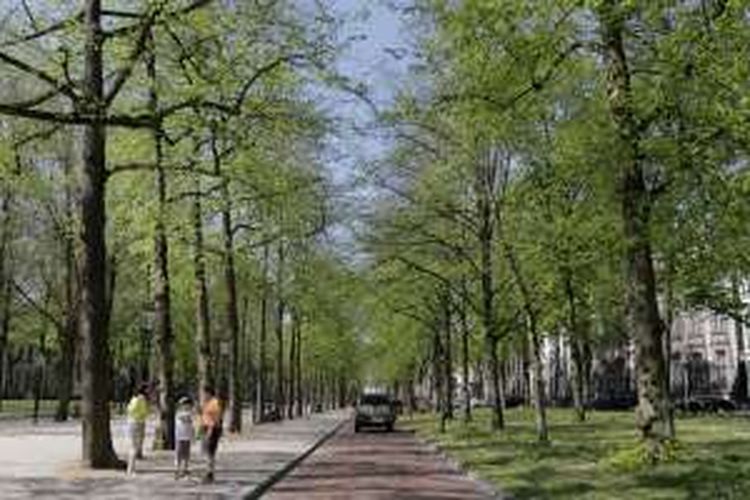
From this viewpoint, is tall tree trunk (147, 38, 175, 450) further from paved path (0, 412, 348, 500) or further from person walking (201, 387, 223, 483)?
person walking (201, 387, 223, 483)

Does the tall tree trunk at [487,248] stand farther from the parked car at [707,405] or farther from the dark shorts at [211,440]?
the parked car at [707,405]

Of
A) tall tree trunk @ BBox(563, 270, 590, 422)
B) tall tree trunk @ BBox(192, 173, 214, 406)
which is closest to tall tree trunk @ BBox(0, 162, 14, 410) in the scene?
tall tree trunk @ BBox(192, 173, 214, 406)

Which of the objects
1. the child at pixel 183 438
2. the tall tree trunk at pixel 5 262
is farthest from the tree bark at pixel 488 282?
the tall tree trunk at pixel 5 262

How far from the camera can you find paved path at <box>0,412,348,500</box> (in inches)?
814

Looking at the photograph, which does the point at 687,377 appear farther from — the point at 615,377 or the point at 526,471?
the point at 526,471

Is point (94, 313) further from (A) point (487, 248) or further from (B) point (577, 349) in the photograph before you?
(B) point (577, 349)

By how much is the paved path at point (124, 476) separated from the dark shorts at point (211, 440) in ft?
1.89

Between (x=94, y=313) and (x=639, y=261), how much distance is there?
10.9m

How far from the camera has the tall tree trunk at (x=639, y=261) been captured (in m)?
21.3

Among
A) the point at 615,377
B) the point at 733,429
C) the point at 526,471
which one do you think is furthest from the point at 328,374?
the point at 526,471

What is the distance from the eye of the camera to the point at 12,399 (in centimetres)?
12306

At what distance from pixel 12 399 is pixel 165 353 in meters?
95.8

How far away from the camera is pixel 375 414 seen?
6091cm

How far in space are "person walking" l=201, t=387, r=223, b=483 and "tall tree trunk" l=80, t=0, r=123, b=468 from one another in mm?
2022
